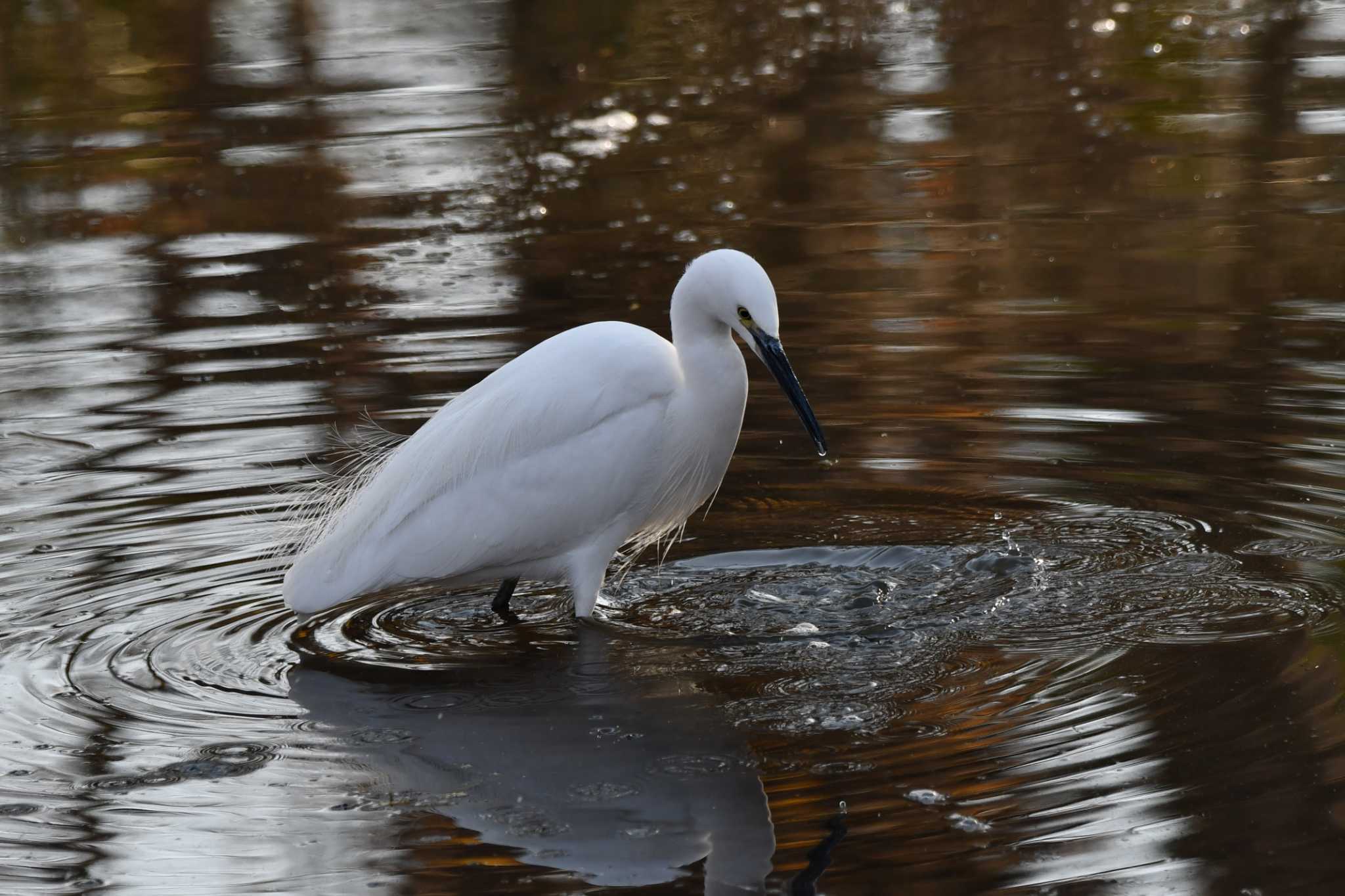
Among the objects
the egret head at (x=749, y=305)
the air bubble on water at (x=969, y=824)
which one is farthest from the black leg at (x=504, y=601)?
the air bubble on water at (x=969, y=824)

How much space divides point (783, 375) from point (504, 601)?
4.67 feet

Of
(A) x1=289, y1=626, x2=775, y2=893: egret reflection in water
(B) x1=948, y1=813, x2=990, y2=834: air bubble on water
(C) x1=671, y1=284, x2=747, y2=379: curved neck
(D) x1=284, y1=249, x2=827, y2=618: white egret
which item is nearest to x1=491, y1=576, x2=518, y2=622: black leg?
(D) x1=284, y1=249, x2=827, y2=618: white egret

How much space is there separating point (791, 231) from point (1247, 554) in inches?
205

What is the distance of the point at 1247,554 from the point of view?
18.8ft

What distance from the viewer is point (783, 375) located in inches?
208

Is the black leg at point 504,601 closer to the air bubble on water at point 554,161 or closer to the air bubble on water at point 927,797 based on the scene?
the air bubble on water at point 927,797

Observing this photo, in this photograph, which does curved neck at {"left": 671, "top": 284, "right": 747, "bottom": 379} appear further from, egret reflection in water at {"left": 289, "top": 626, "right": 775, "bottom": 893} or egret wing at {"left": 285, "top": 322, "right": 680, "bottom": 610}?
egret reflection in water at {"left": 289, "top": 626, "right": 775, "bottom": 893}

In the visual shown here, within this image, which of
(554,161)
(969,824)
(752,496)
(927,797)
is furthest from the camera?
(554,161)

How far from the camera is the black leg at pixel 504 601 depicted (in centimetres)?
606

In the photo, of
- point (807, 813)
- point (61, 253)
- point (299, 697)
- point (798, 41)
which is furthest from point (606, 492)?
point (798, 41)

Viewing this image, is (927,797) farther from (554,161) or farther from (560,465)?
(554,161)

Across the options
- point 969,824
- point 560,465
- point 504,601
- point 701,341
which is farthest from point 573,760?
point 701,341

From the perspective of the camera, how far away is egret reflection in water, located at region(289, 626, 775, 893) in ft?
13.6

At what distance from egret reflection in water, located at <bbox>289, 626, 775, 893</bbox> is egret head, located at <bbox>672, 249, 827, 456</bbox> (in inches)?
36.3
